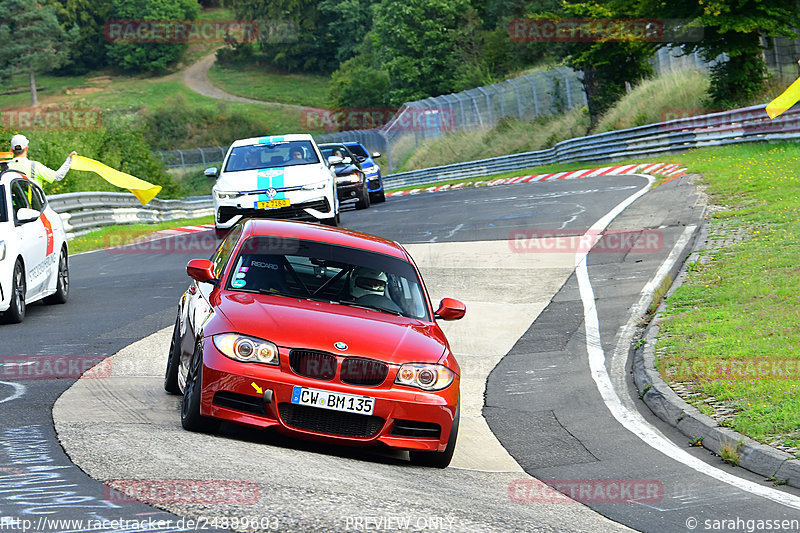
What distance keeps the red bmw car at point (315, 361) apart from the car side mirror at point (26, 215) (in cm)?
467

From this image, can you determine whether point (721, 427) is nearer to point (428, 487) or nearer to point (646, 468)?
point (646, 468)

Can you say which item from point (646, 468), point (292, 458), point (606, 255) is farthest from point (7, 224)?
point (606, 255)

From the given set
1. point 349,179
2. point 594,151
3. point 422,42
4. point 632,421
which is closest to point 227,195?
point 349,179

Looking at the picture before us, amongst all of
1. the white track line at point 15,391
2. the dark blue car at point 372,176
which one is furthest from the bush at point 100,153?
the white track line at point 15,391

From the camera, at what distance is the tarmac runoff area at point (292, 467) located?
5.51 meters

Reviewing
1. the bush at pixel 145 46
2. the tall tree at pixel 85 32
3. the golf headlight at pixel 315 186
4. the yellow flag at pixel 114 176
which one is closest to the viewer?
the yellow flag at pixel 114 176

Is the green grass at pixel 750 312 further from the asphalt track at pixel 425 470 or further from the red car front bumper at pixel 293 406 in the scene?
the red car front bumper at pixel 293 406

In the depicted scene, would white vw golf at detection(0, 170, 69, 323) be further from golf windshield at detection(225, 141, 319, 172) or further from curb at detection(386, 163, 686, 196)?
curb at detection(386, 163, 686, 196)

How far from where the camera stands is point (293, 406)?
22.7 feet

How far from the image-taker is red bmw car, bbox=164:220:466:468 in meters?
6.93

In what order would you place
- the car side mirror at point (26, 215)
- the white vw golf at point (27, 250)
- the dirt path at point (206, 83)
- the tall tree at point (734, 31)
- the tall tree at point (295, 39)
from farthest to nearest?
the tall tree at point (295, 39)
the dirt path at point (206, 83)
the tall tree at point (734, 31)
the car side mirror at point (26, 215)
the white vw golf at point (27, 250)

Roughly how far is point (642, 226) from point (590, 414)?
420 inches

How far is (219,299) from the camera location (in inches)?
305

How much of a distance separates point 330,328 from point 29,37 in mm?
124686
